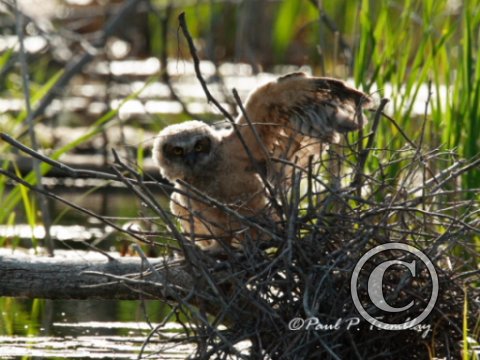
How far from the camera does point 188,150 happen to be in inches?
219

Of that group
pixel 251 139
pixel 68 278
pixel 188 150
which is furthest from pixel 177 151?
pixel 68 278

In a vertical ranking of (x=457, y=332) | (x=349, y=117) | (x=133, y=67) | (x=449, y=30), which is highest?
(x=133, y=67)

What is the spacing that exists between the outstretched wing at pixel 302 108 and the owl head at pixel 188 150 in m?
0.19

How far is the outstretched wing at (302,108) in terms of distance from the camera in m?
5.28

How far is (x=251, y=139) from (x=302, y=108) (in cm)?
33

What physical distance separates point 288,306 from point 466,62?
7.06 feet

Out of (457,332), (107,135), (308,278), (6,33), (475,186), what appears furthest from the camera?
(6,33)

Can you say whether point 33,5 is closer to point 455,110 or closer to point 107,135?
point 107,135

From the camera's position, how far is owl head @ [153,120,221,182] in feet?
18.3

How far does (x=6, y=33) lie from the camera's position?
12758 millimetres

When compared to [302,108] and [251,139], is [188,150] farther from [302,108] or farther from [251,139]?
[302,108]

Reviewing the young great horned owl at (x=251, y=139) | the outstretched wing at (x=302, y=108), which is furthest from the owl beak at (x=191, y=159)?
the outstretched wing at (x=302, y=108)

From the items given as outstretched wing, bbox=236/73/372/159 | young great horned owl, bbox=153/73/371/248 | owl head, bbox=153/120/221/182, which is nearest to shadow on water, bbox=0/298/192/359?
young great horned owl, bbox=153/73/371/248

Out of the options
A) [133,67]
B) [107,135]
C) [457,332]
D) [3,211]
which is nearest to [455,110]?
[457,332]
